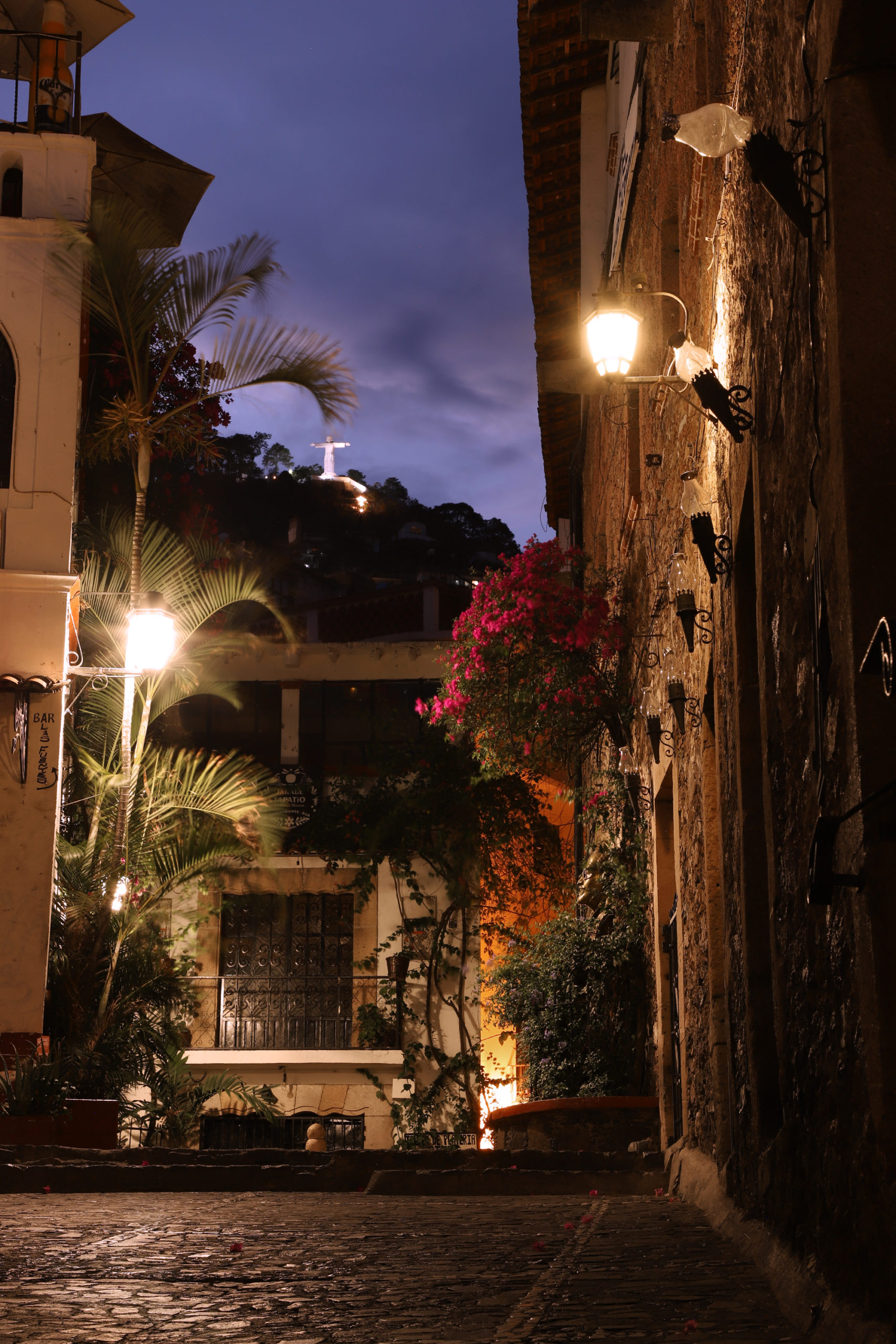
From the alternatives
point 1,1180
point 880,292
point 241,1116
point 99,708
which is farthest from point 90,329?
point 880,292

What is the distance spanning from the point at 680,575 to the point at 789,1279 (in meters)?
4.49

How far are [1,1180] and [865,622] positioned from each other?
18.7 feet

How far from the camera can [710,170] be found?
5.71m

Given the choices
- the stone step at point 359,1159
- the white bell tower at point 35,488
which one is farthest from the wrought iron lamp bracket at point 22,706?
the stone step at point 359,1159

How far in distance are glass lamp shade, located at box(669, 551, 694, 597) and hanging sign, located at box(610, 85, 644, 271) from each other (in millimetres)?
3214

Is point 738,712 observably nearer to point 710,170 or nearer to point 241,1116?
point 710,170

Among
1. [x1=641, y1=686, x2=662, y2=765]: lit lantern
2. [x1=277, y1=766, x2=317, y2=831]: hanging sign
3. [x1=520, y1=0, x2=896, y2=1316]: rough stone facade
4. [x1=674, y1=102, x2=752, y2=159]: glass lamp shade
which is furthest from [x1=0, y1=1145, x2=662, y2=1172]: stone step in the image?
[x1=277, y1=766, x2=317, y2=831]: hanging sign

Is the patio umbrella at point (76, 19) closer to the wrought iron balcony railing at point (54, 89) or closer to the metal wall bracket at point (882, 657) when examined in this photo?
the wrought iron balcony railing at point (54, 89)

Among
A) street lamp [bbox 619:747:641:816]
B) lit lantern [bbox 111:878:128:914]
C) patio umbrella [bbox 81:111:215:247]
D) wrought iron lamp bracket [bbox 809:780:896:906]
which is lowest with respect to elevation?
wrought iron lamp bracket [bbox 809:780:896:906]

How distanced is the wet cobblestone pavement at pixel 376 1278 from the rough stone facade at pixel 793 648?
12.0 inches

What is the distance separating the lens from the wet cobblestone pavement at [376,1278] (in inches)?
108

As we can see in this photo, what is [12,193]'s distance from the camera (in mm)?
13109

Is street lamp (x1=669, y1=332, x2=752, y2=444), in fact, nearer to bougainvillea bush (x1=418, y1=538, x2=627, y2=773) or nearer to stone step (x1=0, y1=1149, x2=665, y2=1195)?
stone step (x1=0, y1=1149, x2=665, y2=1195)

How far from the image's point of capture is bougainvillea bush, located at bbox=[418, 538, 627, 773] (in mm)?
10453
